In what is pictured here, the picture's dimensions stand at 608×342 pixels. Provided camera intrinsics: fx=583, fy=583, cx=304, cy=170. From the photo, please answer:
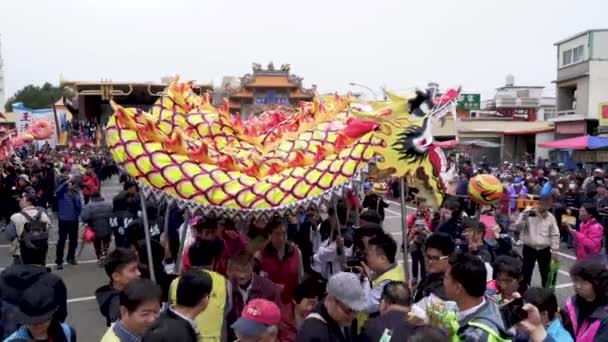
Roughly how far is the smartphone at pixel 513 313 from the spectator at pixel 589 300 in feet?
1.95

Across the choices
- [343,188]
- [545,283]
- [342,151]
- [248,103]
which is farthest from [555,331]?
[248,103]

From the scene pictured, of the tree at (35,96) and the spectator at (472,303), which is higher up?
the tree at (35,96)

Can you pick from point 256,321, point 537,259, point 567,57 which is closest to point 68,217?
point 537,259

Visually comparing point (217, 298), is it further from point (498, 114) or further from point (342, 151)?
point (498, 114)

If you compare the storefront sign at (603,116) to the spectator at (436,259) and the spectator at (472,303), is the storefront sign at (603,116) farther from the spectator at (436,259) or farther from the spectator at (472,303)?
the spectator at (472,303)

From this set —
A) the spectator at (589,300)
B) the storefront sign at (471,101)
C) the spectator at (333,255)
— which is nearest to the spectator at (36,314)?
the spectator at (589,300)

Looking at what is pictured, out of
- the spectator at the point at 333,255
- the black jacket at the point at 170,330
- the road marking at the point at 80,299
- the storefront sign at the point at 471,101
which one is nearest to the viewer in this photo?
the black jacket at the point at 170,330

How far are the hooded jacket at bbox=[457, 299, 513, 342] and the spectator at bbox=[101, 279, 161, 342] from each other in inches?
56.9

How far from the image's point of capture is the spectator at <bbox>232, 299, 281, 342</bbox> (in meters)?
2.74

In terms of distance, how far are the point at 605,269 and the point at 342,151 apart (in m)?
1.90

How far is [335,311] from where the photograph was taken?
2.92 metres

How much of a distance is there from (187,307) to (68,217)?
7080 millimetres

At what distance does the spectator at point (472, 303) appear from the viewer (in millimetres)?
2631

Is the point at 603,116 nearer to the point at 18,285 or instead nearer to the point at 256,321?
the point at 256,321
